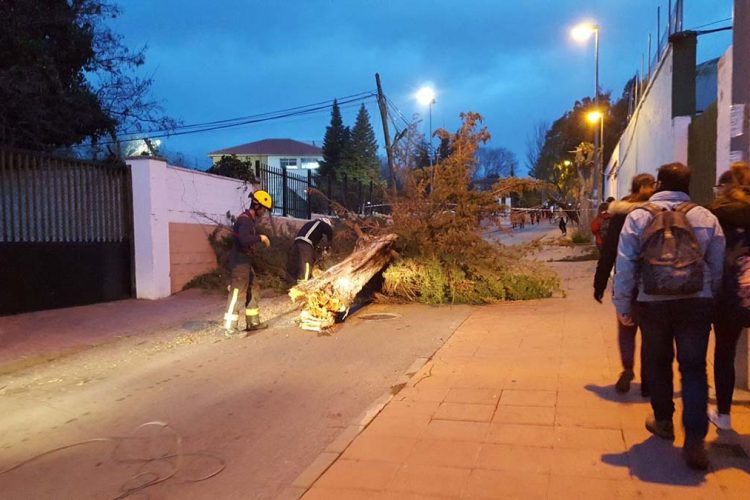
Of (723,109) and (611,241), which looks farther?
(723,109)

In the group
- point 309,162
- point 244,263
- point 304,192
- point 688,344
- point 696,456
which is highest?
point 309,162

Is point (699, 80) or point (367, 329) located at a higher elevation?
point (699, 80)

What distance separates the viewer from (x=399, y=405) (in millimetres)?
5371

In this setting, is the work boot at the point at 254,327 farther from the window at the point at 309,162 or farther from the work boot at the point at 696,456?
the window at the point at 309,162

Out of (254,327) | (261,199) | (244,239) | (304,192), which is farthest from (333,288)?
(304,192)

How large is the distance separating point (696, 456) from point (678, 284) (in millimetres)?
1016

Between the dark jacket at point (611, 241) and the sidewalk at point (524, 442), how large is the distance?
948 mm

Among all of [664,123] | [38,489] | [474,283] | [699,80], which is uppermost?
[699,80]

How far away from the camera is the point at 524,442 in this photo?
172 inches

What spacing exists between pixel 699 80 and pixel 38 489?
41.9 ft

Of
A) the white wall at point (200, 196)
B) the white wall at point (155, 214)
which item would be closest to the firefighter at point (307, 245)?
the white wall at point (155, 214)

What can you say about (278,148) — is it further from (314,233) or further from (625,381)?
(625,381)

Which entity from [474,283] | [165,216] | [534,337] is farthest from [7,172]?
[534,337]

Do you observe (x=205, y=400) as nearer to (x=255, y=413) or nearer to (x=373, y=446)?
(x=255, y=413)
